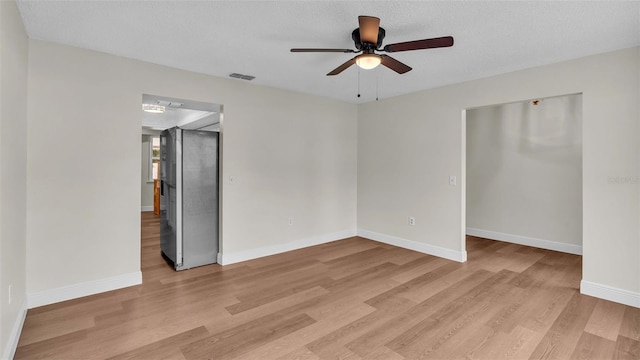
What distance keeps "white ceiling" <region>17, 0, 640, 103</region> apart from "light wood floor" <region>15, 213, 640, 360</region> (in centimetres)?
246

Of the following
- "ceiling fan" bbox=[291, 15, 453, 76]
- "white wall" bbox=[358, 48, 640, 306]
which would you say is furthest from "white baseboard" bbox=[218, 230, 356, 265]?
"ceiling fan" bbox=[291, 15, 453, 76]

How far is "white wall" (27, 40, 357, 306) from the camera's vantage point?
9.29 ft

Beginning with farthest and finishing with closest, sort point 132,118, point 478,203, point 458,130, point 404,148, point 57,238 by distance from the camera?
1. point 478,203
2. point 404,148
3. point 458,130
4. point 132,118
5. point 57,238

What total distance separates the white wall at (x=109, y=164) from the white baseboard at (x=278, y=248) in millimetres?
21

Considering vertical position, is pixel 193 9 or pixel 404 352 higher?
pixel 193 9

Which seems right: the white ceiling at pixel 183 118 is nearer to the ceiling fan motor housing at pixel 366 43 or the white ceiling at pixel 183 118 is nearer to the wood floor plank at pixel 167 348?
the ceiling fan motor housing at pixel 366 43

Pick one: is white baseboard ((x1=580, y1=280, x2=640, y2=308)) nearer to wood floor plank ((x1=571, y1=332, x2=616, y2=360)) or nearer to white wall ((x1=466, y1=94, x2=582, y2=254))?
wood floor plank ((x1=571, y1=332, x2=616, y2=360))

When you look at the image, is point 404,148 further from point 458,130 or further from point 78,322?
point 78,322

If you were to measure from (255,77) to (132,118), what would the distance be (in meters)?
1.51

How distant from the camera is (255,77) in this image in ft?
13.0

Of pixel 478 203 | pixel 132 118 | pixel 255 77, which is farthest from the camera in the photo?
pixel 478 203

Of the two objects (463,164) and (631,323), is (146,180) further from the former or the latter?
(631,323)

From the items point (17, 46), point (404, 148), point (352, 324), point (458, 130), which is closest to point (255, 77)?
point (17, 46)

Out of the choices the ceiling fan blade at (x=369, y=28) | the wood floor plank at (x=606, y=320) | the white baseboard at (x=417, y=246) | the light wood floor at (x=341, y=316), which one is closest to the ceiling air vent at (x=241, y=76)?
the ceiling fan blade at (x=369, y=28)
